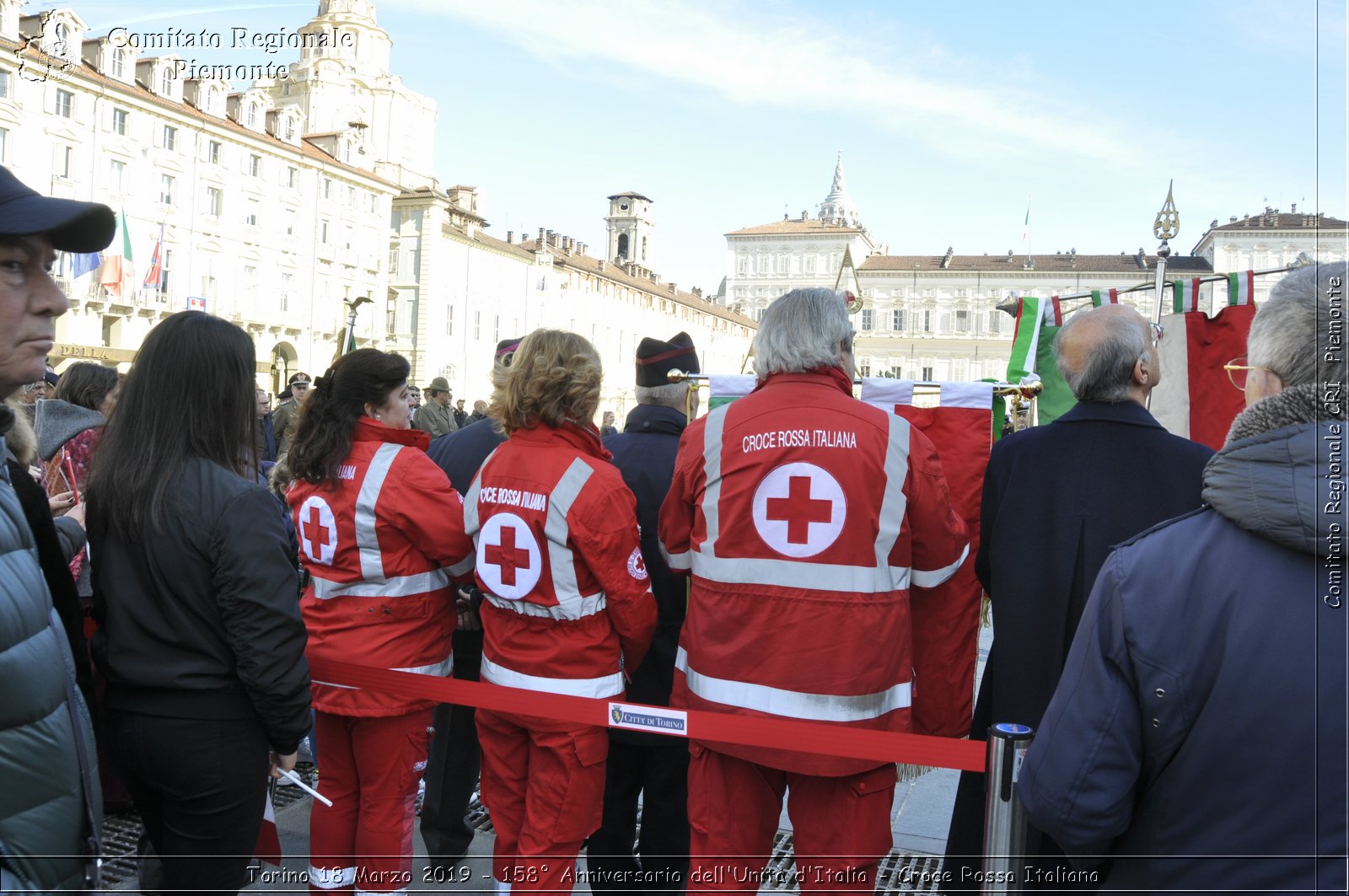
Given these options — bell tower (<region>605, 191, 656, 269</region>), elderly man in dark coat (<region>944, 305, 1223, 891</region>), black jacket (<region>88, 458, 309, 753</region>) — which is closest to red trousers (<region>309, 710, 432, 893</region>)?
black jacket (<region>88, 458, 309, 753</region>)

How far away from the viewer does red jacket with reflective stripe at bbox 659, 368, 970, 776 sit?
2.91 metres

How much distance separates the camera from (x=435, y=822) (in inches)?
176

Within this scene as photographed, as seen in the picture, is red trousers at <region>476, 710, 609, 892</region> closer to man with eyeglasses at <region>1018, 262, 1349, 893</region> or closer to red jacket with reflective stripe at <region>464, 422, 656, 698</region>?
red jacket with reflective stripe at <region>464, 422, 656, 698</region>

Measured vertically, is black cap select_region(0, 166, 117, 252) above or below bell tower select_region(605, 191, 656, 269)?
below

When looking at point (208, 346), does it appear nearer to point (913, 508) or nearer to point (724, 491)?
point (724, 491)

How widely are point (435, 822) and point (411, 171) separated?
6184 cm

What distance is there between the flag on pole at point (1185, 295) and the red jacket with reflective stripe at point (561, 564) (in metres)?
3.84

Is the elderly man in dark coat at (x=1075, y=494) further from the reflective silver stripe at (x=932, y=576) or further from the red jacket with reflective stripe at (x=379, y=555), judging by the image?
the red jacket with reflective stripe at (x=379, y=555)

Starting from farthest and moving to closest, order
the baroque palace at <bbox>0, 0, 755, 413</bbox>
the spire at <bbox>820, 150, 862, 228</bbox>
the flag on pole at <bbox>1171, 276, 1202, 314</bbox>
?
the spire at <bbox>820, 150, 862, 228</bbox>
the baroque palace at <bbox>0, 0, 755, 413</bbox>
the flag on pole at <bbox>1171, 276, 1202, 314</bbox>

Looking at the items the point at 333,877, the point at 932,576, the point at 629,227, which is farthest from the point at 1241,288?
the point at 629,227

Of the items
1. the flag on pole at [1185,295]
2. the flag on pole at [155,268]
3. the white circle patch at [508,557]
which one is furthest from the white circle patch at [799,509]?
the flag on pole at [155,268]

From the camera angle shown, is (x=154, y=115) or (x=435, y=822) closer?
(x=435, y=822)

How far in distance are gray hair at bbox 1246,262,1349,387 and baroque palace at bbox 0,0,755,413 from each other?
27312mm

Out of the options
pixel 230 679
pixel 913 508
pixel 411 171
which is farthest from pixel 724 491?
pixel 411 171
